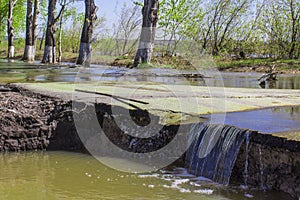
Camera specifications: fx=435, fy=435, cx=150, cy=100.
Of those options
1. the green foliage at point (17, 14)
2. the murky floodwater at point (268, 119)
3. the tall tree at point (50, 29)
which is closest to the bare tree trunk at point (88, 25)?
the tall tree at point (50, 29)

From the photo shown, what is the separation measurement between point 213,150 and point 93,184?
1.32m

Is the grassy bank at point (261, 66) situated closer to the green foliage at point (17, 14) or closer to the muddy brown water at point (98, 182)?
the muddy brown water at point (98, 182)

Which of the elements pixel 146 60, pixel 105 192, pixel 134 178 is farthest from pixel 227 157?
pixel 146 60

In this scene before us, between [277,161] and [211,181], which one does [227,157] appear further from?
[277,161]

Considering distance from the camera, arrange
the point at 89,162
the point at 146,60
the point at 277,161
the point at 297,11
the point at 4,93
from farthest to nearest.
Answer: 1. the point at 297,11
2. the point at 146,60
3. the point at 4,93
4. the point at 89,162
5. the point at 277,161

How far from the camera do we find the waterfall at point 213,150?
441cm

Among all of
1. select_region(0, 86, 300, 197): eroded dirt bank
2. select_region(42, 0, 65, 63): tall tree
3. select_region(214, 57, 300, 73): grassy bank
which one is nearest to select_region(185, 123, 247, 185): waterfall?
select_region(0, 86, 300, 197): eroded dirt bank

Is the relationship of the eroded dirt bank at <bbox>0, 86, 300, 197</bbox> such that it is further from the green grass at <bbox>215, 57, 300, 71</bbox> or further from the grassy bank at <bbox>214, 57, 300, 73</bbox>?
the green grass at <bbox>215, 57, 300, 71</bbox>

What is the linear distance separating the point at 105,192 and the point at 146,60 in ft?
41.1

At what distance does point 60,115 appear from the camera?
6.08 m

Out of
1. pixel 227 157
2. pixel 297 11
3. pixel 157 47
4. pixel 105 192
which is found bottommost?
pixel 105 192

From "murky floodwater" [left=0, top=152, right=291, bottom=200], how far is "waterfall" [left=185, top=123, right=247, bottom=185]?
6.9 inches

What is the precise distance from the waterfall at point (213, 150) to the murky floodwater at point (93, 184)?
174 millimetres

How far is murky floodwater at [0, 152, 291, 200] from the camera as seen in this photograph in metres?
4.01
